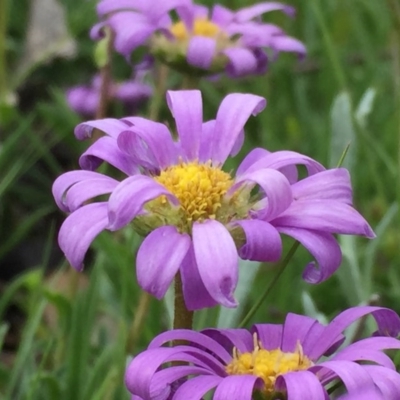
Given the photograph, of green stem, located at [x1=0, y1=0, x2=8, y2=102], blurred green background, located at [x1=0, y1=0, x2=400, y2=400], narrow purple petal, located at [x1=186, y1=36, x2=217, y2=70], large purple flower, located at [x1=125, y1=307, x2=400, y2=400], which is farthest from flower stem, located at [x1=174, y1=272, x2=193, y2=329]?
green stem, located at [x1=0, y1=0, x2=8, y2=102]

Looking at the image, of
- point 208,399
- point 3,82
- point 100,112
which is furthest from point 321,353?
point 3,82

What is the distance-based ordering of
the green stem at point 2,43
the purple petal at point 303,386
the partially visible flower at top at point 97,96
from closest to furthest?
the purple petal at point 303,386 → the green stem at point 2,43 → the partially visible flower at top at point 97,96

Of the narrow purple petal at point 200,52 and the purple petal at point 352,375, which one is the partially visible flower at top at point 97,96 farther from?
the purple petal at point 352,375

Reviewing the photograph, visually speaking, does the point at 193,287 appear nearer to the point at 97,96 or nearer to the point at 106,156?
the point at 106,156

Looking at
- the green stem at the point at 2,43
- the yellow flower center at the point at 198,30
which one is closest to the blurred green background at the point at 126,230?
the green stem at the point at 2,43

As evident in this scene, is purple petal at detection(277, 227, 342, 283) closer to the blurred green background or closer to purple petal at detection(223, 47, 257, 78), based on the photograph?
the blurred green background

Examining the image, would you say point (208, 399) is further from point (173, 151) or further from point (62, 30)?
point (62, 30)

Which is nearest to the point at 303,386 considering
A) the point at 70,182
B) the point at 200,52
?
the point at 70,182
